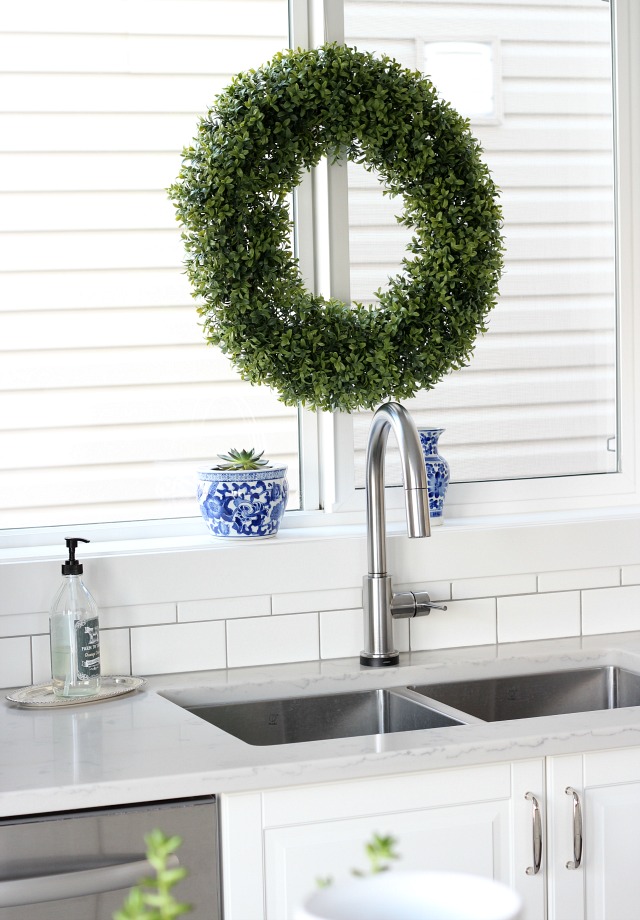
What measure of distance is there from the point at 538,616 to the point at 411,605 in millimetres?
336

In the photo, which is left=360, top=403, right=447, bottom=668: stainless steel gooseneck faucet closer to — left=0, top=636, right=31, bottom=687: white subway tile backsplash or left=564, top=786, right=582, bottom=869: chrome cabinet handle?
left=564, top=786, right=582, bottom=869: chrome cabinet handle

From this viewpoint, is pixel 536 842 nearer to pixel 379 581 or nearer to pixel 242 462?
pixel 379 581

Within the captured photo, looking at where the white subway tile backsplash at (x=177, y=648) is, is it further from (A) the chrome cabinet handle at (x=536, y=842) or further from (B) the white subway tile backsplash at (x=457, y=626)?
(A) the chrome cabinet handle at (x=536, y=842)

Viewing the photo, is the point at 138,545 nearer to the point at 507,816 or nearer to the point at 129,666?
the point at 129,666

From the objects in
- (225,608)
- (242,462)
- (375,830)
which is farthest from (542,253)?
(375,830)

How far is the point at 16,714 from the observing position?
1.88 metres

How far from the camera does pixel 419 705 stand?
6.52 feet

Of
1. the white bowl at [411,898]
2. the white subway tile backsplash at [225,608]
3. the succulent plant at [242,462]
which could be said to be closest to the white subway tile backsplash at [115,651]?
the white subway tile backsplash at [225,608]

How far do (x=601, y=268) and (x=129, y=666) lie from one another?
1.39 meters

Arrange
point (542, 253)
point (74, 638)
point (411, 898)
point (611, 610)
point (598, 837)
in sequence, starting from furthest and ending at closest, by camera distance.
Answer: point (542, 253), point (611, 610), point (74, 638), point (598, 837), point (411, 898)

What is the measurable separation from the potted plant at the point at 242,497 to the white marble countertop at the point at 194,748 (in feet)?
1.00

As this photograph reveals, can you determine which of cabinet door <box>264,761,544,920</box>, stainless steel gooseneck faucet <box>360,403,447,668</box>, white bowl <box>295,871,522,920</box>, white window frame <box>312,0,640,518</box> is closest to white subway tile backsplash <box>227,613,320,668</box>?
stainless steel gooseneck faucet <box>360,403,447,668</box>

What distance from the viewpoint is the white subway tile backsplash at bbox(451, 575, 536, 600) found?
7.62ft

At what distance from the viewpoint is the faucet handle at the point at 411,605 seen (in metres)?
2.18
